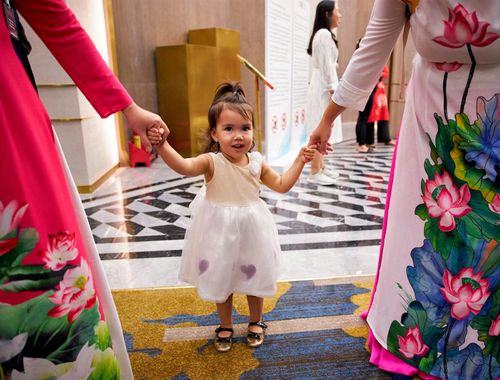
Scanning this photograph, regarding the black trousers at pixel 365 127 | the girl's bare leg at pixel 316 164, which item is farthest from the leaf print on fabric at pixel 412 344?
the black trousers at pixel 365 127

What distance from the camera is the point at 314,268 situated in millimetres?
2398

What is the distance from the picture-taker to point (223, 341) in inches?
65.4

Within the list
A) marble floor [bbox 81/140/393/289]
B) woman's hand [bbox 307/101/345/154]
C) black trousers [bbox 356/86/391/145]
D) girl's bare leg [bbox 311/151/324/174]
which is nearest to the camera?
woman's hand [bbox 307/101/345/154]

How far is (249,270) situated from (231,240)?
0.14 m

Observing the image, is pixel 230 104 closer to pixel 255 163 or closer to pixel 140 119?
pixel 255 163

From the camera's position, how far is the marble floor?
2.42 meters

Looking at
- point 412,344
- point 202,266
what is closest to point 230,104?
point 202,266

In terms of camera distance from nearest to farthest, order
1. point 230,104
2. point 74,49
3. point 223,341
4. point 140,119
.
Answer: point 74,49 < point 140,119 < point 230,104 < point 223,341

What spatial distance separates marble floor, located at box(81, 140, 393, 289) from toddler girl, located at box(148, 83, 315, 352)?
76 cm

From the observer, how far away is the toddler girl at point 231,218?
150 centimetres

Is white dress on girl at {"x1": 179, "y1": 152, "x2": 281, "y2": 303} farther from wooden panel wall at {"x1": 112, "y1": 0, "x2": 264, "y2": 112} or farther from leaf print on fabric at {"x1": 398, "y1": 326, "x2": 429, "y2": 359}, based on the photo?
wooden panel wall at {"x1": 112, "y1": 0, "x2": 264, "y2": 112}

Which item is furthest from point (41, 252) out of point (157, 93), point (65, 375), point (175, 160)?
point (157, 93)

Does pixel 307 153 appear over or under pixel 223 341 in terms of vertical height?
over

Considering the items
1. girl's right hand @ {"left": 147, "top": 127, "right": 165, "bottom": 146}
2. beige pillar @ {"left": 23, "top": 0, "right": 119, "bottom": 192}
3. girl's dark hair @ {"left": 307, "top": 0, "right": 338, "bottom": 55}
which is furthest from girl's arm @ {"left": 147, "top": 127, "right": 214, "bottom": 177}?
girl's dark hair @ {"left": 307, "top": 0, "right": 338, "bottom": 55}
